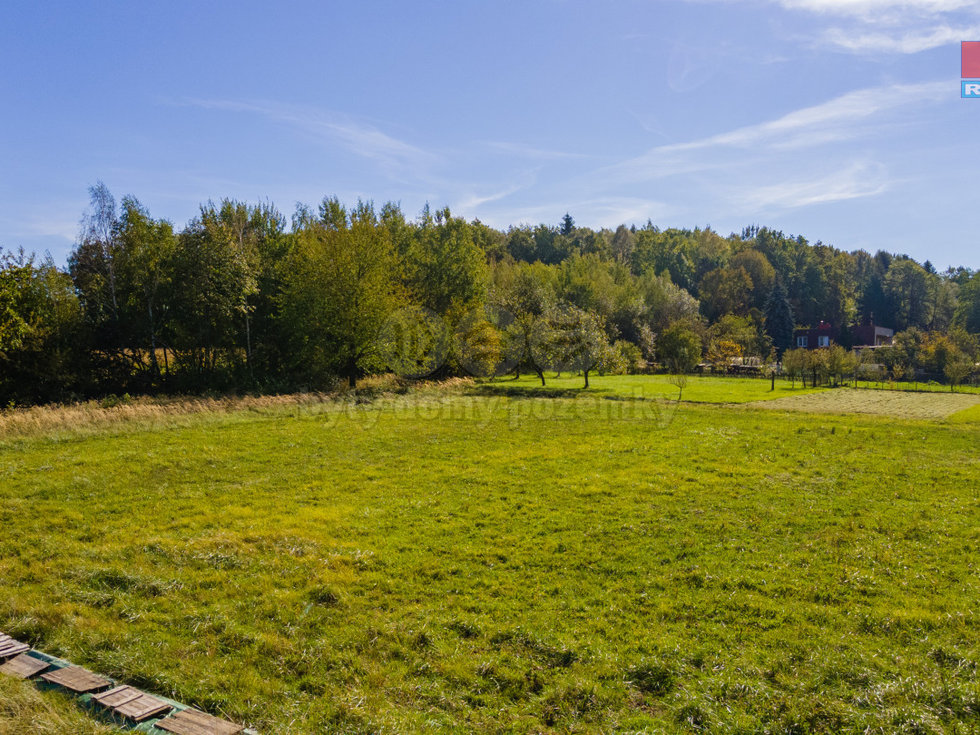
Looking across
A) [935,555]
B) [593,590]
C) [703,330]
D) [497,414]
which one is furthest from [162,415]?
[703,330]

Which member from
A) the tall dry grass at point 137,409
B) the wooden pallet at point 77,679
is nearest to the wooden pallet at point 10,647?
the wooden pallet at point 77,679

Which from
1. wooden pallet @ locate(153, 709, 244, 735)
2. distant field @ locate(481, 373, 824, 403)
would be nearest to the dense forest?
distant field @ locate(481, 373, 824, 403)

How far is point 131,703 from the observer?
604 centimetres

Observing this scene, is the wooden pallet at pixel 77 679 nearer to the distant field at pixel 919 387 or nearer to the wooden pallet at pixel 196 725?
the wooden pallet at pixel 196 725

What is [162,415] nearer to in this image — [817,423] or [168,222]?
[168,222]

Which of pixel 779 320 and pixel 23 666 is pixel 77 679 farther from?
pixel 779 320

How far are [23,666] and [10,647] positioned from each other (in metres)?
0.68

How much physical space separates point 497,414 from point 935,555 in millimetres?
23119

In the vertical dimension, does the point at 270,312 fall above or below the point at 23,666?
above

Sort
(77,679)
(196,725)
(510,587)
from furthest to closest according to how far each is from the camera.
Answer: (510,587)
(77,679)
(196,725)

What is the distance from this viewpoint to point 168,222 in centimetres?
4047

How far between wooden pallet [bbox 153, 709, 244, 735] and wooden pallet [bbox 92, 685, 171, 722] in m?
0.22

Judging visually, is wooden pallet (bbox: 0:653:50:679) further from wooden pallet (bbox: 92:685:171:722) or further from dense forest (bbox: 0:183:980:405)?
dense forest (bbox: 0:183:980:405)

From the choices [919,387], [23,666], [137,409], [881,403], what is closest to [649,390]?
[881,403]
